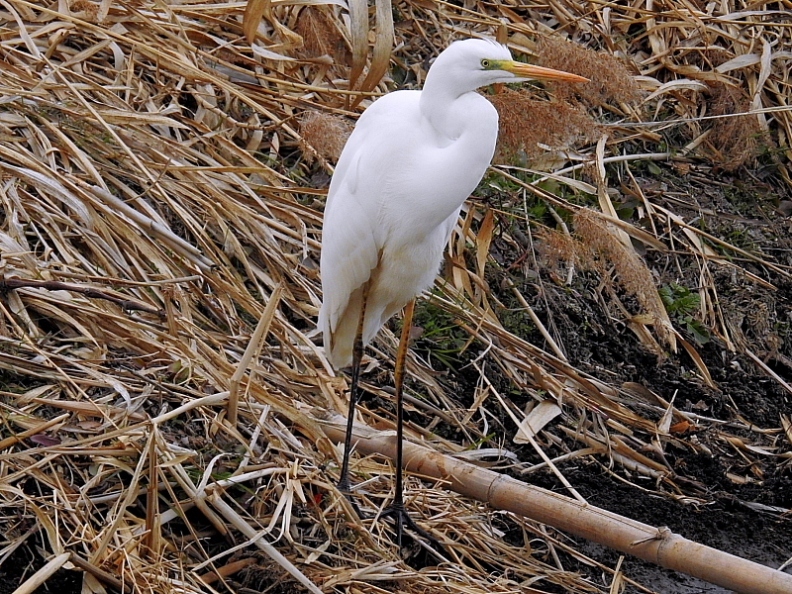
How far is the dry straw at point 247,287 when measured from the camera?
191 centimetres

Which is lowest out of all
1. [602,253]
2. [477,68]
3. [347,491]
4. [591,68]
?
[347,491]

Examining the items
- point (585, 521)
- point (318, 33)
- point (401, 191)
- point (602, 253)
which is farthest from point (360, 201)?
point (318, 33)

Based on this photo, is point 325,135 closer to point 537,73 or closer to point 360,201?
point 360,201

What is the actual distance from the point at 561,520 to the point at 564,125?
932mm

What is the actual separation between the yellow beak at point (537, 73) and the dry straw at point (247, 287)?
622 mm

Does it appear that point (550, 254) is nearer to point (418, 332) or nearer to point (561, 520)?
point (418, 332)

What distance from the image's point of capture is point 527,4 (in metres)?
3.49

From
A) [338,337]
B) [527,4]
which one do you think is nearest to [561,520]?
[338,337]

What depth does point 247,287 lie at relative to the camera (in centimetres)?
265

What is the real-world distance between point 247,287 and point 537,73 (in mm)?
1095

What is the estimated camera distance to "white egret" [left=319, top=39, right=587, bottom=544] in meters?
1.88

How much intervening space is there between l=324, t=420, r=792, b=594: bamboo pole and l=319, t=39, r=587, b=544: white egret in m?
0.11

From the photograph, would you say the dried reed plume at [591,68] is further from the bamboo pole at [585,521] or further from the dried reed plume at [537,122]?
the bamboo pole at [585,521]

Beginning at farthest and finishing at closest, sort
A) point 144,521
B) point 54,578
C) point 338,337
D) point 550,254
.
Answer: point 550,254 < point 338,337 < point 144,521 < point 54,578
